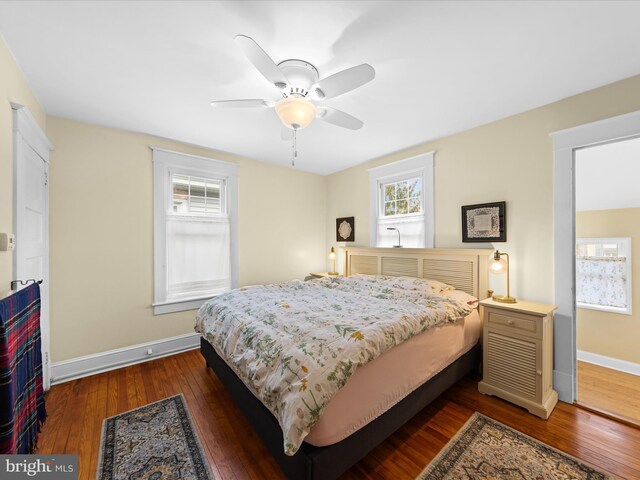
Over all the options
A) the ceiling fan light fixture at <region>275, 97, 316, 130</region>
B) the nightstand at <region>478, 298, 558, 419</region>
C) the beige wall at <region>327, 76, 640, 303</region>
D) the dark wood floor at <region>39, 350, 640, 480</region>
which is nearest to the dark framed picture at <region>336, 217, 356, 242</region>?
Result: the beige wall at <region>327, 76, 640, 303</region>

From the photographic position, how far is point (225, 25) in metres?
1.50

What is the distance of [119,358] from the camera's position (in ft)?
9.41

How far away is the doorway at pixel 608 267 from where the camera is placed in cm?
270

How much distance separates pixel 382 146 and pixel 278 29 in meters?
2.20

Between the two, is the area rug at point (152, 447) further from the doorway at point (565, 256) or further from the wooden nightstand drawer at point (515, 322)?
the doorway at point (565, 256)

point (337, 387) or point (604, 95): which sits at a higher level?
point (604, 95)

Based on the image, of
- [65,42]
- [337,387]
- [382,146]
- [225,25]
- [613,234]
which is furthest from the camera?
[382,146]

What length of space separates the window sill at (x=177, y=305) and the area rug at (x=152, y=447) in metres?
1.21

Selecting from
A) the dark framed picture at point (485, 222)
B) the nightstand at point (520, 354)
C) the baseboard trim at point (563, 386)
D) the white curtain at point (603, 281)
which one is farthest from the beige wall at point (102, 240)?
the white curtain at point (603, 281)

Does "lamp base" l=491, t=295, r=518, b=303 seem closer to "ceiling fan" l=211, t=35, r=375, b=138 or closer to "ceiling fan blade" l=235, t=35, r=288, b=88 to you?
"ceiling fan" l=211, t=35, r=375, b=138

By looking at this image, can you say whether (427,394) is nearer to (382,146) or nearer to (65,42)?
(382,146)

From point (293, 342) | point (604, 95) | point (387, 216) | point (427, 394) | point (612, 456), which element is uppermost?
point (604, 95)

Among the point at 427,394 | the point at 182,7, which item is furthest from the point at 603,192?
the point at 182,7

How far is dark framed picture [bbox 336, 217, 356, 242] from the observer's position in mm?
4352
